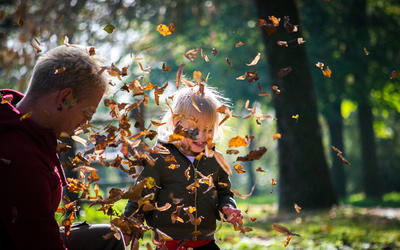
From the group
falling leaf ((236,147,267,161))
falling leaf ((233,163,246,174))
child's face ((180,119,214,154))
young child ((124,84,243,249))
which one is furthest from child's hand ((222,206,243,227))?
falling leaf ((236,147,267,161))

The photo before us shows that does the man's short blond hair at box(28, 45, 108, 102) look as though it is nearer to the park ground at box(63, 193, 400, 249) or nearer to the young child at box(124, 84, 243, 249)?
the young child at box(124, 84, 243, 249)

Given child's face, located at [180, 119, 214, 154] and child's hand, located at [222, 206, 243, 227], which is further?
child's face, located at [180, 119, 214, 154]

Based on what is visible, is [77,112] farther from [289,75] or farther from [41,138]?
[289,75]

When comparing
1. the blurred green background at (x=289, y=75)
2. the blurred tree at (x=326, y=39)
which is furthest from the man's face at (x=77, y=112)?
the blurred tree at (x=326, y=39)

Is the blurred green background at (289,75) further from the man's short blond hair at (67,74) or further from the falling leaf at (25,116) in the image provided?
the falling leaf at (25,116)

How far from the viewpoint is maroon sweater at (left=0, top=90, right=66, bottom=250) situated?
62.1 inches

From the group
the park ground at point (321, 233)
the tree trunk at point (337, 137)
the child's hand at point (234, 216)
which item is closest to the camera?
the child's hand at point (234, 216)

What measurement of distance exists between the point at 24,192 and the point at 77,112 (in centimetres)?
47

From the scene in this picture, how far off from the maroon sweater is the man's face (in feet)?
0.63

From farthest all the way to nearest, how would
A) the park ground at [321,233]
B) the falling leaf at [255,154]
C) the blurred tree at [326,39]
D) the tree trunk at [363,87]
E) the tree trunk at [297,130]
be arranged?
the blurred tree at [326,39] < the tree trunk at [363,87] < the tree trunk at [297,130] < the park ground at [321,233] < the falling leaf at [255,154]

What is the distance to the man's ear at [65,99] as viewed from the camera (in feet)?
6.04

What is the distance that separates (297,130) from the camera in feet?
26.6

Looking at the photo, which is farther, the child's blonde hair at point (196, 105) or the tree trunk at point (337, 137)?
the tree trunk at point (337, 137)

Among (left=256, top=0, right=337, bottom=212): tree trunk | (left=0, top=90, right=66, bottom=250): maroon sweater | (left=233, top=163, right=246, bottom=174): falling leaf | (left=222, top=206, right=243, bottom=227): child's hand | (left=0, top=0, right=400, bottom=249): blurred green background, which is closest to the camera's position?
(left=0, top=90, right=66, bottom=250): maroon sweater
